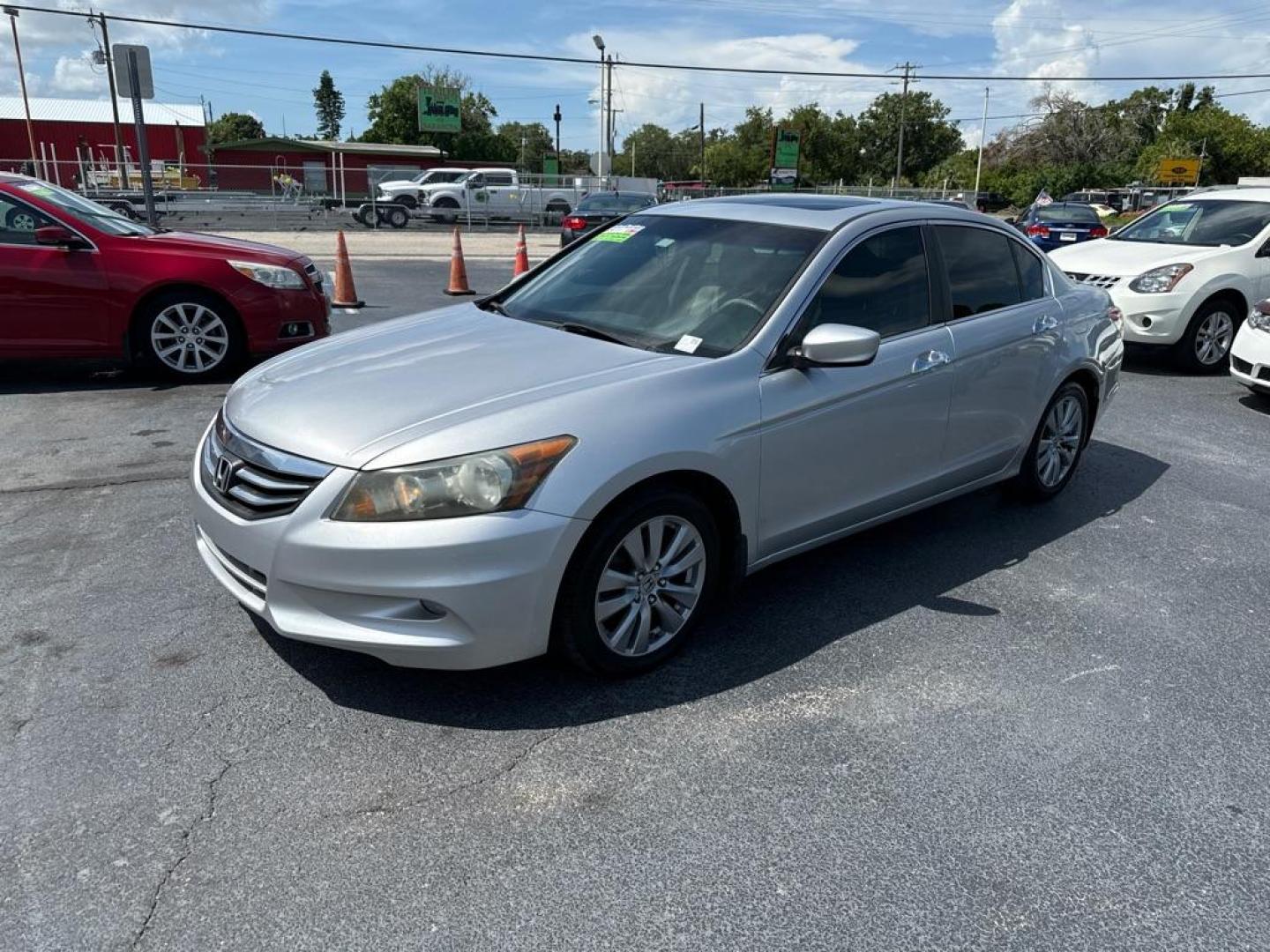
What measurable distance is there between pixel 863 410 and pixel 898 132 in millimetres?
96451

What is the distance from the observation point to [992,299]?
474 cm

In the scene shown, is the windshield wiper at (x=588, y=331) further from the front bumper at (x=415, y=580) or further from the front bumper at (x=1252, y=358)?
the front bumper at (x=1252, y=358)

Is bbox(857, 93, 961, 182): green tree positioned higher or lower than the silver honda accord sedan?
higher

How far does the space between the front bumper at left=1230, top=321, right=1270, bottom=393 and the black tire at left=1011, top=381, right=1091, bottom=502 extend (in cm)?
327

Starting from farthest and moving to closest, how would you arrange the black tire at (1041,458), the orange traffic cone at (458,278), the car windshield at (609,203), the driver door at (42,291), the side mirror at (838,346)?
the car windshield at (609,203) → the orange traffic cone at (458,278) → the driver door at (42,291) → the black tire at (1041,458) → the side mirror at (838,346)

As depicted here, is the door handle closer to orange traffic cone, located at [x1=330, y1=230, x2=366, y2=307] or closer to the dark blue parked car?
orange traffic cone, located at [x1=330, y1=230, x2=366, y2=307]

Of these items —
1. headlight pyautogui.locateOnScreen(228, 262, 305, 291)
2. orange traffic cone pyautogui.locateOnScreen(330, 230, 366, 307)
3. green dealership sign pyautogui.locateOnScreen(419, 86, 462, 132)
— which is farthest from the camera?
green dealership sign pyautogui.locateOnScreen(419, 86, 462, 132)

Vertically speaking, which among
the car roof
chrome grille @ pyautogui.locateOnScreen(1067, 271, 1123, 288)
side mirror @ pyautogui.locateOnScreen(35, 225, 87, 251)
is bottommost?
chrome grille @ pyautogui.locateOnScreen(1067, 271, 1123, 288)

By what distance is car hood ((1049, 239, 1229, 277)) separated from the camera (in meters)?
9.29

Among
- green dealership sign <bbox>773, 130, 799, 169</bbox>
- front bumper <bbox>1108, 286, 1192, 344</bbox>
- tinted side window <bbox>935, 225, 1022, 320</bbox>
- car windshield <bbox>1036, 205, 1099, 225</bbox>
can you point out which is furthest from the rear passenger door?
green dealership sign <bbox>773, 130, 799, 169</bbox>

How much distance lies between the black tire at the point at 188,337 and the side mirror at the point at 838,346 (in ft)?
18.2

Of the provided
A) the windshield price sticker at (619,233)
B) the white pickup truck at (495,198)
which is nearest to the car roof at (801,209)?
the windshield price sticker at (619,233)

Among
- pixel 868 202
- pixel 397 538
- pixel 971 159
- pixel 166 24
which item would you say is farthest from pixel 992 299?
pixel 971 159

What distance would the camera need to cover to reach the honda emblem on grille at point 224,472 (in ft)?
10.6
